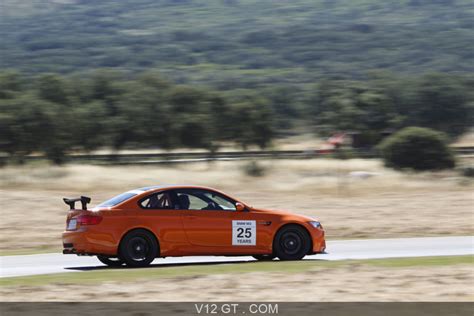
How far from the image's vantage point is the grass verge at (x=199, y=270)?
11414 mm

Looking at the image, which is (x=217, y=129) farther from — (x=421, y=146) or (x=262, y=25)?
(x=262, y=25)

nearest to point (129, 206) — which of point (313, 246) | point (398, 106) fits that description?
point (313, 246)

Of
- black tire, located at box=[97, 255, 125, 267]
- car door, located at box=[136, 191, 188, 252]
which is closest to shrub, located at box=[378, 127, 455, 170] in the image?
black tire, located at box=[97, 255, 125, 267]

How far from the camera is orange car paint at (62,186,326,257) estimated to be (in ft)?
42.3

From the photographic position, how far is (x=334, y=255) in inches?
605

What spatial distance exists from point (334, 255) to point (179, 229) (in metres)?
3.46

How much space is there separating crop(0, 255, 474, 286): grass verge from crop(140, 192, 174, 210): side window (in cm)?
94

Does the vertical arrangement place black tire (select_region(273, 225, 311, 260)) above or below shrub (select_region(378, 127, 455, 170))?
below

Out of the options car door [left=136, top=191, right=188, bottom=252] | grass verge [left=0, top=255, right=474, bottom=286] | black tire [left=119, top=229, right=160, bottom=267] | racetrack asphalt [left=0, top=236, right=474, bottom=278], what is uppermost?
car door [left=136, top=191, right=188, bottom=252]

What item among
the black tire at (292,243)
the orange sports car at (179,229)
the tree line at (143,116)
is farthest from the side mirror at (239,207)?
the tree line at (143,116)

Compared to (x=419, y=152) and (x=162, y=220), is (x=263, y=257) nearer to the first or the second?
(x=162, y=220)

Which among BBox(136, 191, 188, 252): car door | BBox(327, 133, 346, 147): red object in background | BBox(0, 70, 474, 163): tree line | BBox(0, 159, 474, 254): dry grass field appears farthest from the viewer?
BBox(327, 133, 346, 147): red object in background

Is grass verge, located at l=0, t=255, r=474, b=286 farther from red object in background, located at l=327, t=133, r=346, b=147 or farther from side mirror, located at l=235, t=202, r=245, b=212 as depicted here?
red object in background, located at l=327, t=133, r=346, b=147

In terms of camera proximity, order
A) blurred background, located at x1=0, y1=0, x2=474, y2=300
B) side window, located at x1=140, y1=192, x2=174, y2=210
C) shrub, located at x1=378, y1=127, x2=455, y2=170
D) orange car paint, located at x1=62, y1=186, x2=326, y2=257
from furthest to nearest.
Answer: shrub, located at x1=378, y1=127, x2=455, y2=170
blurred background, located at x1=0, y1=0, x2=474, y2=300
side window, located at x1=140, y1=192, x2=174, y2=210
orange car paint, located at x1=62, y1=186, x2=326, y2=257
